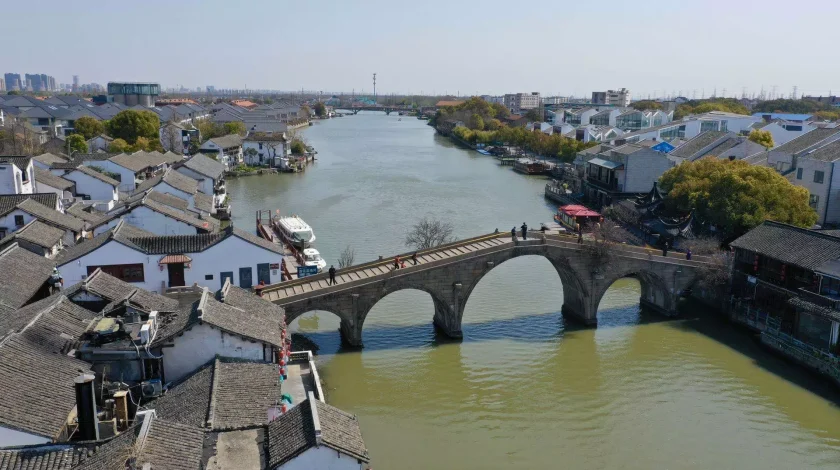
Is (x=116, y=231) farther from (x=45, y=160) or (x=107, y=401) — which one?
(x=45, y=160)

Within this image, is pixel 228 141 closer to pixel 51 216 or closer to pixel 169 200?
pixel 169 200

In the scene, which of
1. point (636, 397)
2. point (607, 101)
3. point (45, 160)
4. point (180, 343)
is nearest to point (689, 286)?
point (636, 397)

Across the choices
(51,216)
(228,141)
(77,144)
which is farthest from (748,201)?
(77,144)

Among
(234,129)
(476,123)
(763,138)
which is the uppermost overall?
(763,138)

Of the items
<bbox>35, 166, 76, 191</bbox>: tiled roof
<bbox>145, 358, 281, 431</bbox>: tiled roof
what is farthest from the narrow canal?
<bbox>35, 166, 76, 191</bbox>: tiled roof

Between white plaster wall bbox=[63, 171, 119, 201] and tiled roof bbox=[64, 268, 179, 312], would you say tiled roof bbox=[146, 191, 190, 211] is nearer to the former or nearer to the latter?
white plaster wall bbox=[63, 171, 119, 201]
